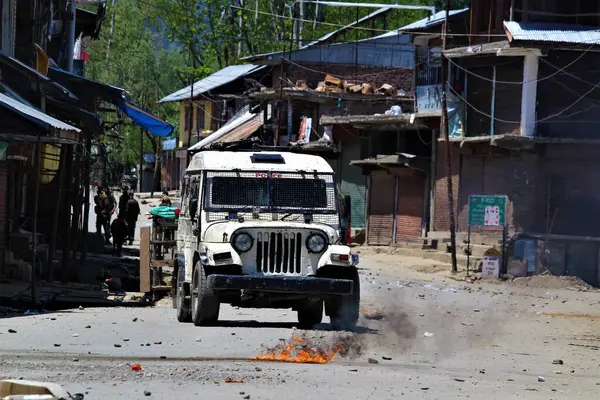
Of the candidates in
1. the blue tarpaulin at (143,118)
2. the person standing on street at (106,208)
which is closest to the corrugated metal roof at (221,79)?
the person standing on street at (106,208)

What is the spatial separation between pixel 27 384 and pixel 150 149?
84.2 metres

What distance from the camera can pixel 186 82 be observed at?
3383 inches

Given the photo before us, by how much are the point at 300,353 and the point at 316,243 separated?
281cm

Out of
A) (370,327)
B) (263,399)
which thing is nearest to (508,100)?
(370,327)

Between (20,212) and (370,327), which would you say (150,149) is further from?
(370,327)

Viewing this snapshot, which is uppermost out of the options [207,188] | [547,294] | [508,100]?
[508,100]

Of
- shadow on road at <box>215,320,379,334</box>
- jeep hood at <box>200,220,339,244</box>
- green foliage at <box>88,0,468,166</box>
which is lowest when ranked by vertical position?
shadow on road at <box>215,320,379,334</box>

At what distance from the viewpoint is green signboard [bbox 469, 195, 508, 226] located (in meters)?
32.5

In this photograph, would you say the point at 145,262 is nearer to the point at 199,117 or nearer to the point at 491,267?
the point at 491,267

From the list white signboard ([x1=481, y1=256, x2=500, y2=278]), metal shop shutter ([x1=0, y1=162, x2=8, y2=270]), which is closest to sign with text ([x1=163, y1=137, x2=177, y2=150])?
white signboard ([x1=481, y1=256, x2=500, y2=278])

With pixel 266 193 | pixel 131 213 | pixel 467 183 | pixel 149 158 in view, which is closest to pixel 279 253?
pixel 266 193

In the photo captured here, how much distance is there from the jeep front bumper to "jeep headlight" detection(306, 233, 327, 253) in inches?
16.8

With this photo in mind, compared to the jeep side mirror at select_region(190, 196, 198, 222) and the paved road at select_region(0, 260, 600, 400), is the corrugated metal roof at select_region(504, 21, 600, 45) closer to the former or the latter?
the paved road at select_region(0, 260, 600, 400)

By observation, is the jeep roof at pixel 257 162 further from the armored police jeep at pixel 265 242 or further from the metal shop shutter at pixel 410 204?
the metal shop shutter at pixel 410 204
